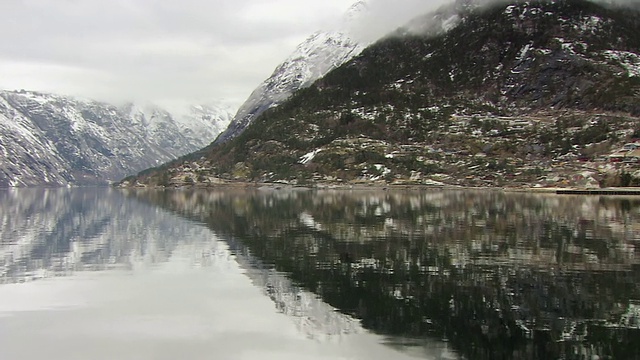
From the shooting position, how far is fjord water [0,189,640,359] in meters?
35.8

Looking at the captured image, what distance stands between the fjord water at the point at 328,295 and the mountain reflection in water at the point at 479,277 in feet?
0.58

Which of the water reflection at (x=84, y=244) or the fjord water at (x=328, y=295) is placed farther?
the water reflection at (x=84, y=244)

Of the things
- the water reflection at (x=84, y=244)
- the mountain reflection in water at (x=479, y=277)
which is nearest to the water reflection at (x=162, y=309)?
the water reflection at (x=84, y=244)

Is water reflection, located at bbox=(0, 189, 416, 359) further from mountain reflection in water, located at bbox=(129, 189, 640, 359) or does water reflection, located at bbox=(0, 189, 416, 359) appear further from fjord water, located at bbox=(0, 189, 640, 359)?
mountain reflection in water, located at bbox=(129, 189, 640, 359)

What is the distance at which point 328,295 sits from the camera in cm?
4897

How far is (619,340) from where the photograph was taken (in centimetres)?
3547

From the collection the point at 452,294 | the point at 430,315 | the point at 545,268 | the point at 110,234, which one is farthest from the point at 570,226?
the point at 110,234

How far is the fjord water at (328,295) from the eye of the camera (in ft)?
118

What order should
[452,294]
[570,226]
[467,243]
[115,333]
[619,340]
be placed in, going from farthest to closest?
[570,226] < [467,243] < [452,294] < [115,333] < [619,340]

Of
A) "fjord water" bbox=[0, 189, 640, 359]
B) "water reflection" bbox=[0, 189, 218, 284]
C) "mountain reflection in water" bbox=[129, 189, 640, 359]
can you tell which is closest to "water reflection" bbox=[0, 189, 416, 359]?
"fjord water" bbox=[0, 189, 640, 359]

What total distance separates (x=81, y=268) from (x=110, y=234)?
37831 mm

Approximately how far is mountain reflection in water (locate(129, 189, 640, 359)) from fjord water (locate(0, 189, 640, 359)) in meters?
0.18

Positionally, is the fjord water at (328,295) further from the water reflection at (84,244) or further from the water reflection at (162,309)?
the water reflection at (84,244)

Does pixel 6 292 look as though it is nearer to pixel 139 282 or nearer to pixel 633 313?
pixel 139 282
